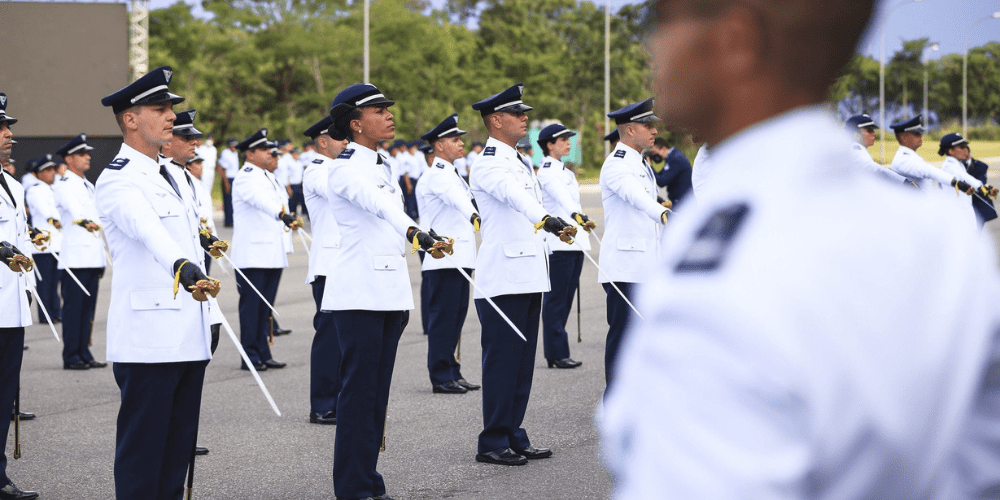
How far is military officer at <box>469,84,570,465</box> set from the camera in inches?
232

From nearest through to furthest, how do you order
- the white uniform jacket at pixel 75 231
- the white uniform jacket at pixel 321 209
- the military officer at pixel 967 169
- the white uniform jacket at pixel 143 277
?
the white uniform jacket at pixel 143 277
the white uniform jacket at pixel 321 209
the white uniform jacket at pixel 75 231
the military officer at pixel 967 169

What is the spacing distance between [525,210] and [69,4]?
2658 centimetres

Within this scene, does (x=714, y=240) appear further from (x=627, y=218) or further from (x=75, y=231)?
(x=75, y=231)

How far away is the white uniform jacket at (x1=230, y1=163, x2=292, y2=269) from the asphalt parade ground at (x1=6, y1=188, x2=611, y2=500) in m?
0.92

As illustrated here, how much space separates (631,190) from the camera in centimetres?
729

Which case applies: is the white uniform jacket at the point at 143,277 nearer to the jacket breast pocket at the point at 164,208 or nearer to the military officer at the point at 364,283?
the jacket breast pocket at the point at 164,208

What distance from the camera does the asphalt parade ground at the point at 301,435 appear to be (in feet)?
17.8

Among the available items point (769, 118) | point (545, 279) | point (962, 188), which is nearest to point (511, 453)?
point (545, 279)

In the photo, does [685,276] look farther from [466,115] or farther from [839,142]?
[466,115]

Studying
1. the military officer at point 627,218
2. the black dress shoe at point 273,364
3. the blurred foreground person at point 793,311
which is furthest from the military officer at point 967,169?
the blurred foreground person at point 793,311

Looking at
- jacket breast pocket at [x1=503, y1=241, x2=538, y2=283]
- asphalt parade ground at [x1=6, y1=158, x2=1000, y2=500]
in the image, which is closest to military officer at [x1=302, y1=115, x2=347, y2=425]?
asphalt parade ground at [x1=6, y1=158, x2=1000, y2=500]

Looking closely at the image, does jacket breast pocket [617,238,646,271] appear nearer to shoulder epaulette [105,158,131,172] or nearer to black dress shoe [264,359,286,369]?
black dress shoe [264,359,286,369]

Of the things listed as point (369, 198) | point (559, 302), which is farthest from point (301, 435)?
point (559, 302)

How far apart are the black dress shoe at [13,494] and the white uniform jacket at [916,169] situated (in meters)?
9.84
